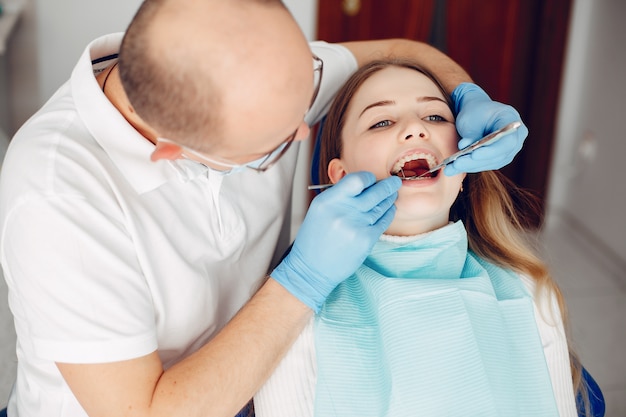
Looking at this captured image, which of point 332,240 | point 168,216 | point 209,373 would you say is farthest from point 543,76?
point 209,373

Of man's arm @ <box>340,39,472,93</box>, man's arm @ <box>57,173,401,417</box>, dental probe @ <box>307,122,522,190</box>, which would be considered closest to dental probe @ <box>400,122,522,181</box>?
dental probe @ <box>307,122,522,190</box>

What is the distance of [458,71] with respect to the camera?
1613 millimetres

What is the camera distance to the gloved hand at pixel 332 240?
119 cm

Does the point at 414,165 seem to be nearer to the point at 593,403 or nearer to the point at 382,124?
the point at 382,124

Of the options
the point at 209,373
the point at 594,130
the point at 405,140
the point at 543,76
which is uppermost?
the point at 405,140

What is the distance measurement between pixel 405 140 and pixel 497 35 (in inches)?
82.3

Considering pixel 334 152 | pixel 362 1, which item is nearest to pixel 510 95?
pixel 362 1

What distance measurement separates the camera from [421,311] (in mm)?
1283

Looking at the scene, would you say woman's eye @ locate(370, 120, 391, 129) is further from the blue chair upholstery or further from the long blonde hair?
the blue chair upholstery

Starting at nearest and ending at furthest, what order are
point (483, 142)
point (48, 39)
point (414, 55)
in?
point (483, 142), point (414, 55), point (48, 39)

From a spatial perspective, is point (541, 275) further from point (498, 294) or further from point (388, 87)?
point (388, 87)

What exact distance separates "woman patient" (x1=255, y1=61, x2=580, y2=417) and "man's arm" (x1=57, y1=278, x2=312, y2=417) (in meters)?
0.13

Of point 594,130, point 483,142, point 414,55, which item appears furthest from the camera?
point 594,130

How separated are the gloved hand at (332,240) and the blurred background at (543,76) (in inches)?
67.5
